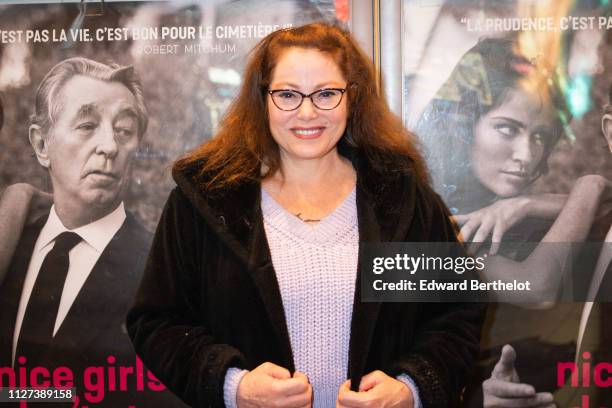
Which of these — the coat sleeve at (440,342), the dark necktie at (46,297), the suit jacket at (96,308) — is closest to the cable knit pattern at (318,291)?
the coat sleeve at (440,342)

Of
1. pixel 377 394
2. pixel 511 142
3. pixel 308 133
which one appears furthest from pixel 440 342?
pixel 511 142

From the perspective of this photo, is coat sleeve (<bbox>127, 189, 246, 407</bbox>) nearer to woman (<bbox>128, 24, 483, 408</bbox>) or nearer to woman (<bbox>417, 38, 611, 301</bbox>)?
woman (<bbox>128, 24, 483, 408</bbox>)

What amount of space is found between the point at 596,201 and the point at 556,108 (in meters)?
0.26

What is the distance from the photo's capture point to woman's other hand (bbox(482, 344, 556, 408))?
175cm

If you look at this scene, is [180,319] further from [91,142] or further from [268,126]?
[91,142]

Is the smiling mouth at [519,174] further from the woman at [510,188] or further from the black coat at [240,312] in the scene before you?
the black coat at [240,312]

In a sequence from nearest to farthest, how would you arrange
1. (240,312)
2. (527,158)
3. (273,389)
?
1. (273,389)
2. (240,312)
3. (527,158)

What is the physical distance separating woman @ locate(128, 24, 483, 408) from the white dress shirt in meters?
0.58

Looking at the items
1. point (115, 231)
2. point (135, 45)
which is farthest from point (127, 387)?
point (135, 45)

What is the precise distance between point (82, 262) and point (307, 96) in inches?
36.4

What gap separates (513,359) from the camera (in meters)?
1.76

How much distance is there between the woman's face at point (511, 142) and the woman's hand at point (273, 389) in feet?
2.75

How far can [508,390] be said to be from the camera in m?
1.75

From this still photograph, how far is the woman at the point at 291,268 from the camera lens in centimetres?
121
